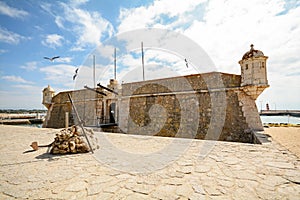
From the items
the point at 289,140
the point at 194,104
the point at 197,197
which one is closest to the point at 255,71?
the point at 289,140

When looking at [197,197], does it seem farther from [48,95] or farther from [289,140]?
[48,95]

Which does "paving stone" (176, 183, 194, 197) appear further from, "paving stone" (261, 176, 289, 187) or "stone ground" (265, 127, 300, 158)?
"stone ground" (265, 127, 300, 158)

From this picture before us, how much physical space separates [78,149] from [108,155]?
0.92 metres

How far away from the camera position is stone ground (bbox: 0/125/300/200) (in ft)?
6.66

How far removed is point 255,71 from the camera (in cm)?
698

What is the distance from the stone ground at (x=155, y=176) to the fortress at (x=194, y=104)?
3945 mm

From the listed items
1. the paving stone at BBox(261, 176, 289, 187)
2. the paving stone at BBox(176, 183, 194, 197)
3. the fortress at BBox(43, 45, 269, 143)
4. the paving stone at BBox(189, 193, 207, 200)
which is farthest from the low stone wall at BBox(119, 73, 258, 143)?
the paving stone at BBox(189, 193, 207, 200)

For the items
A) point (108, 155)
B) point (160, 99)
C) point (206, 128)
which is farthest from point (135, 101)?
point (108, 155)

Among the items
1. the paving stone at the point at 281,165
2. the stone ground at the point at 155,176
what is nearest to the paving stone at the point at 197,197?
the stone ground at the point at 155,176

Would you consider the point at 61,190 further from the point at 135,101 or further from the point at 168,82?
the point at 135,101

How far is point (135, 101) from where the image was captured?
37.4 feet

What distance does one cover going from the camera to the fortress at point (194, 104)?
7281 mm

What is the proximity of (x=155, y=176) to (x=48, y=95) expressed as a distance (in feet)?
64.2

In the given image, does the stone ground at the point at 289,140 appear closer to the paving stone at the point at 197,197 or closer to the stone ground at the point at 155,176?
the stone ground at the point at 155,176
